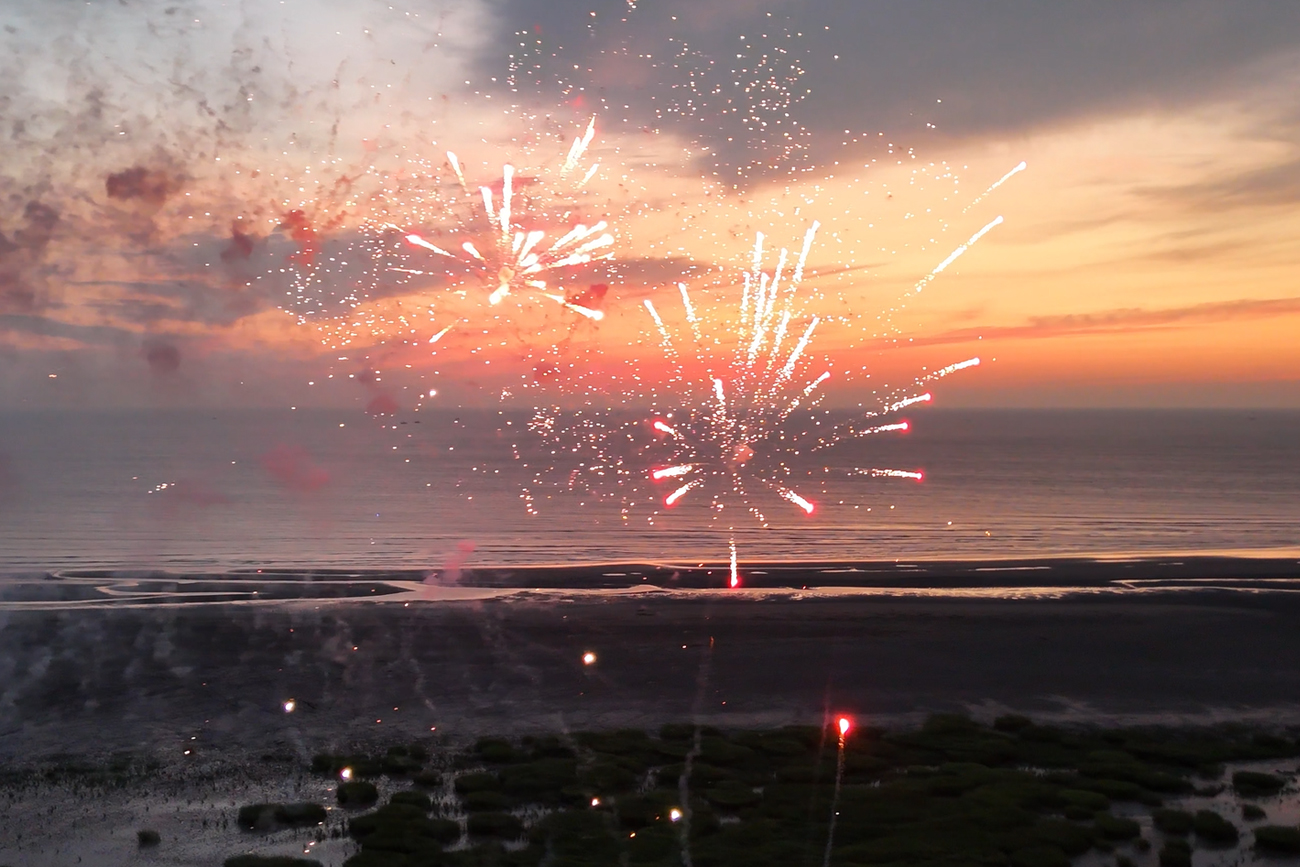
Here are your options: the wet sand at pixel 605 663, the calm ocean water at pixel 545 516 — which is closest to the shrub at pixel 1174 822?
the wet sand at pixel 605 663

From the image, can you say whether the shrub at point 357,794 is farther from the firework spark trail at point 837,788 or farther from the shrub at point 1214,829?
the shrub at point 1214,829

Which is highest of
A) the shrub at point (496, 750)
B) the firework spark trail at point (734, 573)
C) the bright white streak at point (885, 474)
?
the bright white streak at point (885, 474)

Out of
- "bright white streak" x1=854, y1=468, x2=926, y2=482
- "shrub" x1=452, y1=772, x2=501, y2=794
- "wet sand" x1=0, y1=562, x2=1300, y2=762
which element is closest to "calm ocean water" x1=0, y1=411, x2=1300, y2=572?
"bright white streak" x1=854, y1=468, x2=926, y2=482

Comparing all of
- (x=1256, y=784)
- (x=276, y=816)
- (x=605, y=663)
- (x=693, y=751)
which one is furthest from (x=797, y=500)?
(x=276, y=816)

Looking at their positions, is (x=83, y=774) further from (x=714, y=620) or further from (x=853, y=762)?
(x=714, y=620)

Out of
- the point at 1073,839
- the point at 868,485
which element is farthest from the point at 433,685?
the point at 868,485

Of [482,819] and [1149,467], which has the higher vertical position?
[1149,467]

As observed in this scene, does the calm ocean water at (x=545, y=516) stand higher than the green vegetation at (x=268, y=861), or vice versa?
the calm ocean water at (x=545, y=516)
